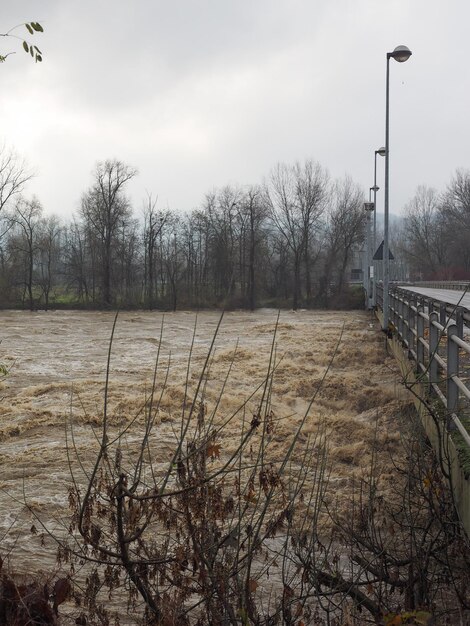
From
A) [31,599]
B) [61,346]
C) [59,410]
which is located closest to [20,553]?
[31,599]

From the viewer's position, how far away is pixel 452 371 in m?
6.65

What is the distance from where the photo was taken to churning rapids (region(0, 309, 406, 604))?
10.6 meters

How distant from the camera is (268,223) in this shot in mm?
70875

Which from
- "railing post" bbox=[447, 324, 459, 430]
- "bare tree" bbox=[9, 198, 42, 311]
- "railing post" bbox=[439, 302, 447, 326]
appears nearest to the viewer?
"railing post" bbox=[447, 324, 459, 430]

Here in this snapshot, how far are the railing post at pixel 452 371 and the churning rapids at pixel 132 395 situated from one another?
850 millimetres

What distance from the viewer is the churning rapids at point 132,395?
10.6 metres

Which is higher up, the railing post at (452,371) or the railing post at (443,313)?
the railing post at (443,313)

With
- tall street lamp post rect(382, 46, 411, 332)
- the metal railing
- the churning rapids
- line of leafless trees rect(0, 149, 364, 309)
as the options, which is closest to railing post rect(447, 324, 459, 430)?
the metal railing

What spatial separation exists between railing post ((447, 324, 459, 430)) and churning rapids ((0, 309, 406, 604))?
850 mm

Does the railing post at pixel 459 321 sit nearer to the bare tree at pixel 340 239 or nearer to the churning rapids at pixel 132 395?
the churning rapids at pixel 132 395

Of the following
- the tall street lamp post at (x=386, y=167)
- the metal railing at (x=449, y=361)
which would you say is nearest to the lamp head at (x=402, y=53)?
the tall street lamp post at (x=386, y=167)

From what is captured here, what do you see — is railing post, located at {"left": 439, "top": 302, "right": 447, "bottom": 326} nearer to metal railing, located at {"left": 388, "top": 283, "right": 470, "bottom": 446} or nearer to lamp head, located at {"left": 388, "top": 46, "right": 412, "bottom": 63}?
metal railing, located at {"left": 388, "top": 283, "right": 470, "bottom": 446}

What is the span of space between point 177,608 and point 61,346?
2714cm

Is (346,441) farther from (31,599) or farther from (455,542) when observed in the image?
(31,599)
